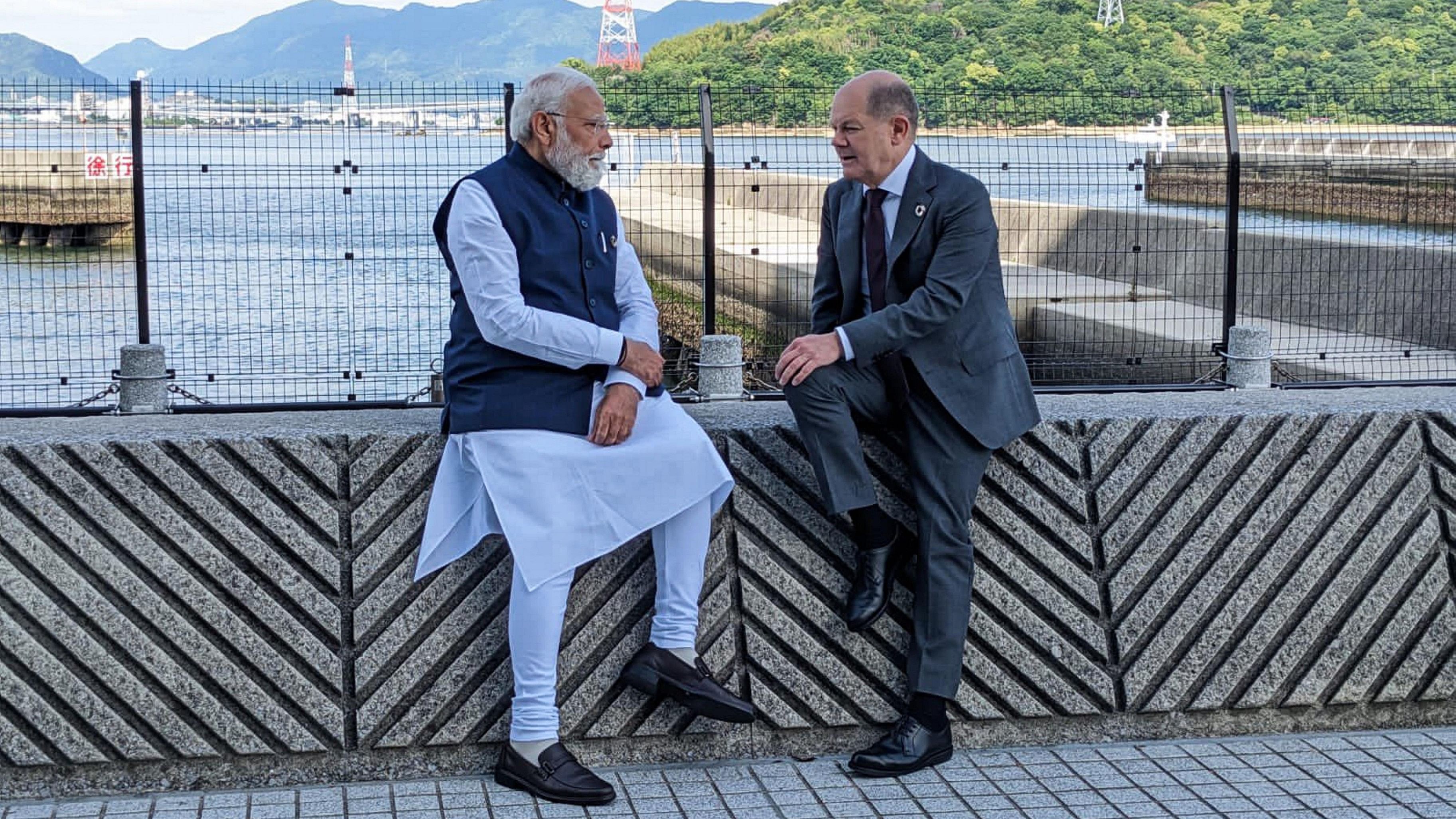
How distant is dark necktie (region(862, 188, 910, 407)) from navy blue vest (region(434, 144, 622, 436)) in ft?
2.51

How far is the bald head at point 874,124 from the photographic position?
4680mm

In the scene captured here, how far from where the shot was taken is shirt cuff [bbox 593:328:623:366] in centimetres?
439

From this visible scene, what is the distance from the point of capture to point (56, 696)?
4352 mm

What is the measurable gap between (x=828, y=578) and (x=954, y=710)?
51cm

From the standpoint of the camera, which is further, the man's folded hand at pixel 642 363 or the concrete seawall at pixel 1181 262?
the concrete seawall at pixel 1181 262

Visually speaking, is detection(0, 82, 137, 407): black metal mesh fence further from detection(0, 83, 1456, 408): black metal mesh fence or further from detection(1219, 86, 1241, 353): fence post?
detection(1219, 86, 1241, 353): fence post

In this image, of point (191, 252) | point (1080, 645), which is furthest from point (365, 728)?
point (191, 252)

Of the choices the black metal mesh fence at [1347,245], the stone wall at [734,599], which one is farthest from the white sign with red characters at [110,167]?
the black metal mesh fence at [1347,245]

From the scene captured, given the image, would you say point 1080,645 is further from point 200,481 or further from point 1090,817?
point 200,481

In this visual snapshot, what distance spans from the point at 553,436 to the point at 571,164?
0.72 meters

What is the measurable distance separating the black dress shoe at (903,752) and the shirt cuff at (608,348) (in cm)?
124

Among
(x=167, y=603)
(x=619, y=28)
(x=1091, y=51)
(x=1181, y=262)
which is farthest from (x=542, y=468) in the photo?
(x=619, y=28)

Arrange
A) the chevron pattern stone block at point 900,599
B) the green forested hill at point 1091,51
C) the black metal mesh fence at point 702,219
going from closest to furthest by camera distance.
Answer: the chevron pattern stone block at point 900,599
the black metal mesh fence at point 702,219
the green forested hill at point 1091,51

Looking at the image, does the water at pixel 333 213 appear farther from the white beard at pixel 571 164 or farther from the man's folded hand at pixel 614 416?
the man's folded hand at pixel 614 416
